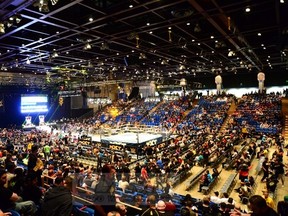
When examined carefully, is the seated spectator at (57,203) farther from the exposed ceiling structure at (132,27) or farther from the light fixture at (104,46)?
the light fixture at (104,46)

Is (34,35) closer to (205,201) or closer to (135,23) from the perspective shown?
(135,23)

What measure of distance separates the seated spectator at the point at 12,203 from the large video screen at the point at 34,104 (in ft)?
89.2

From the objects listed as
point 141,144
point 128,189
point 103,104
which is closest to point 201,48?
point 141,144

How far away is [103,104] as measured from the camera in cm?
3728

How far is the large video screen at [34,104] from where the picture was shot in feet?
92.6

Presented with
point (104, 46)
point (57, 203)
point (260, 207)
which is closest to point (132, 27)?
point (104, 46)

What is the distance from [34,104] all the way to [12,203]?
2870 cm

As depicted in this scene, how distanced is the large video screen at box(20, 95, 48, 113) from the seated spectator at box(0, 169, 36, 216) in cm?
2719

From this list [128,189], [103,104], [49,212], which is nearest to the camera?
[49,212]

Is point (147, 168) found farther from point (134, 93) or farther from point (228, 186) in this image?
point (134, 93)

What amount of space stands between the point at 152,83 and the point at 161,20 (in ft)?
91.0

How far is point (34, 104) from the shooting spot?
2967 cm

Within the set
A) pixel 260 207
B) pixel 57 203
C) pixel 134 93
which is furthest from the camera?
pixel 134 93

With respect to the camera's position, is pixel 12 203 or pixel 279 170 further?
pixel 279 170
